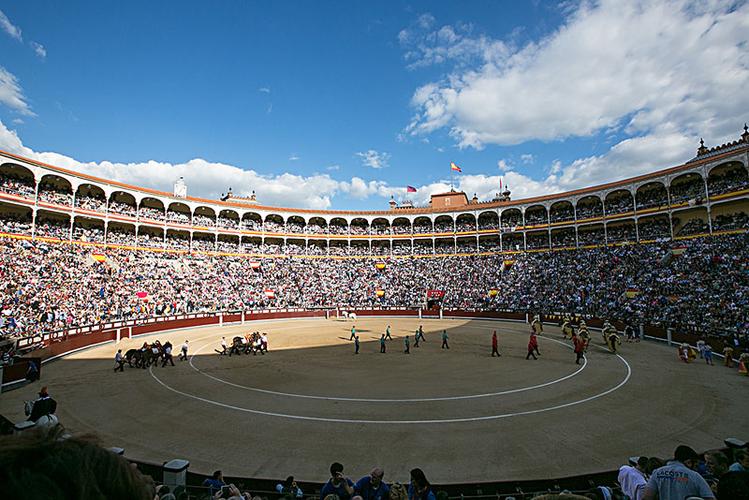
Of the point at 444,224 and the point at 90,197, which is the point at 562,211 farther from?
the point at 90,197

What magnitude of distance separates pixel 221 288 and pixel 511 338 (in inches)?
1358

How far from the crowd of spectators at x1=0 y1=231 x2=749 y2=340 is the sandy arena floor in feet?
42.3

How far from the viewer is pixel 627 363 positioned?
1931 centimetres

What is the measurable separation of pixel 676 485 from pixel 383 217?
6049cm

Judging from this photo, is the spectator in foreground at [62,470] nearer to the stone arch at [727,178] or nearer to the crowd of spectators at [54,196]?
the stone arch at [727,178]

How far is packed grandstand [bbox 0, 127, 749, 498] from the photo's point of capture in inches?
1235

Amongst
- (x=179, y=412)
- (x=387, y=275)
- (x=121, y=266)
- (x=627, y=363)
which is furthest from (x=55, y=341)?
(x=387, y=275)

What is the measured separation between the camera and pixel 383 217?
210 ft

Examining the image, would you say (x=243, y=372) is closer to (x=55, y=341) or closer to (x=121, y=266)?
(x=55, y=341)

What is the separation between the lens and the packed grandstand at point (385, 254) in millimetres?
31375

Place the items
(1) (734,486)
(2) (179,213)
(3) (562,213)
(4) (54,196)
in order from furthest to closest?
(2) (179,213) < (3) (562,213) < (4) (54,196) < (1) (734,486)

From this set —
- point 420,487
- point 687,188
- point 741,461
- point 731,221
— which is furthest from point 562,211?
point 420,487

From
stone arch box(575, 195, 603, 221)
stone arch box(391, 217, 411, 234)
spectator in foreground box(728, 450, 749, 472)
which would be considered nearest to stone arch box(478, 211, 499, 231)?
stone arch box(575, 195, 603, 221)

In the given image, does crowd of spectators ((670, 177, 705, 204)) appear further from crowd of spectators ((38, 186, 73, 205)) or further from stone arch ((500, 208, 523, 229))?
crowd of spectators ((38, 186, 73, 205))
